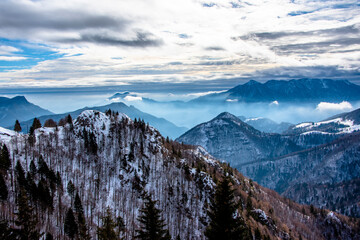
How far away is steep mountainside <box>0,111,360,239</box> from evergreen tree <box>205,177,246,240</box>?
105 meters

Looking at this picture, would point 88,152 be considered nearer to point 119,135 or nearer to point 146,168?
point 119,135

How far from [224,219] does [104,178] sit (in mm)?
147420

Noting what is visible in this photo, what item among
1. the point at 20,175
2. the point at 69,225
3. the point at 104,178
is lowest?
the point at 69,225

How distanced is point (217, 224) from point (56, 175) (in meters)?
139

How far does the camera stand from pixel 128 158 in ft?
569

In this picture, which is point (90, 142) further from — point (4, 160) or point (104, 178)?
point (4, 160)

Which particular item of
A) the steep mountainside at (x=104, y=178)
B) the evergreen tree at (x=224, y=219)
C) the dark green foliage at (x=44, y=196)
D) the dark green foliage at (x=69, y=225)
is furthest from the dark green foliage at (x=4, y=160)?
the evergreen tree at (x=224, y=219)

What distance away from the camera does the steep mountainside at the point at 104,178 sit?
12431cm

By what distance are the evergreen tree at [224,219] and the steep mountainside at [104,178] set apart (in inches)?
4133

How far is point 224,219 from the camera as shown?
28.2m

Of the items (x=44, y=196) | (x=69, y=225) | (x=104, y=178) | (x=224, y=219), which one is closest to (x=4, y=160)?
(x=44, y=196)

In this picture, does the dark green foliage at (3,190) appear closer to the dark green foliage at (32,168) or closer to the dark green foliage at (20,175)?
the dark green foliage at (20,175)

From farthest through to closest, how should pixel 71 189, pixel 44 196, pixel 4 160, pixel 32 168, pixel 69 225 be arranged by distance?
pixel 71 189 < pixel 32 168 < pixel 4 160 < pixel 44 196 < pixel 69 225

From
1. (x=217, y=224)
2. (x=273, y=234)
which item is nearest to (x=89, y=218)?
(x=217, y=224)
